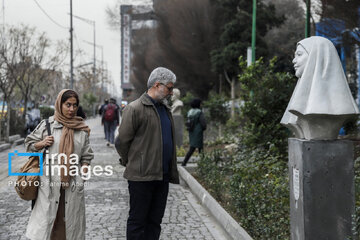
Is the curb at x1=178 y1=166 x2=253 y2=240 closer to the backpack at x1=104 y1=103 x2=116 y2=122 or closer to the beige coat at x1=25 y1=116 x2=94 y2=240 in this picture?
the beige coat at x1=25 y1=116 x2=94 y2=240

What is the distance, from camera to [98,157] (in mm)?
14898

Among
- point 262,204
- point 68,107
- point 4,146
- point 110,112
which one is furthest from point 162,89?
point 4,146

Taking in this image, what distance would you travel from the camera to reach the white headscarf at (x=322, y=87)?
427cm

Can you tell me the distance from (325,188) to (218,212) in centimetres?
250

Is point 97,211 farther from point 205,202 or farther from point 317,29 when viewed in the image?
point 317,29

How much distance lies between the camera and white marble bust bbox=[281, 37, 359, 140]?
427 cm

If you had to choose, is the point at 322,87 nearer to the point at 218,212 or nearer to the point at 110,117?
the point at 218,212

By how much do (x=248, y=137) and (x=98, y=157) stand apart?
5.82 metres

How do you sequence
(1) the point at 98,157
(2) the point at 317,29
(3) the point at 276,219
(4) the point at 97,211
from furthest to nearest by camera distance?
(1) the point at 98,157, (2) the point at 317,29, (4) the point at 97,211, (3) the point at 276,219

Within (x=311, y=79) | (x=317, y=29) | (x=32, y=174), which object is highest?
(x=317, y=29)

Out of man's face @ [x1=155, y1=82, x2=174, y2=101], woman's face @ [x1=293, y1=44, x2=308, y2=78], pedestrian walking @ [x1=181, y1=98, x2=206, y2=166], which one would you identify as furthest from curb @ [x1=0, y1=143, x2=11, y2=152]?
woman's face @ [x1=293, y1=44, x2=308, y2=78]

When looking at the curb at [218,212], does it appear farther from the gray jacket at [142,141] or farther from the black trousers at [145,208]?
the gray jacket at [142,141]

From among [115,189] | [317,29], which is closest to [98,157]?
[115,189]

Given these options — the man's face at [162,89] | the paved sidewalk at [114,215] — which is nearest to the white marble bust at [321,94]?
the man's face at [162,89]
